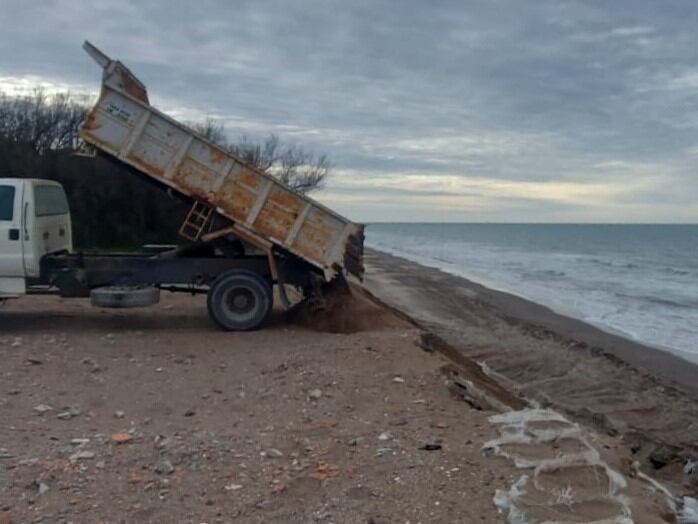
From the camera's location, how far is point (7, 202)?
1117cm

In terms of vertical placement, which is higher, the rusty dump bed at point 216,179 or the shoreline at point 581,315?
the rusty dump bed at point 216,179

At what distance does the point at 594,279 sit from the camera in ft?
128

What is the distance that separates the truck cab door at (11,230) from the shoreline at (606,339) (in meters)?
10.3

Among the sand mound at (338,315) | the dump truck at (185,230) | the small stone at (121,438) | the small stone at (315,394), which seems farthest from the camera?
the sand mound at (338,315)

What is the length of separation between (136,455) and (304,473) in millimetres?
1385

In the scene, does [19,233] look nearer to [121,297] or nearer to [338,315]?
[121,297]

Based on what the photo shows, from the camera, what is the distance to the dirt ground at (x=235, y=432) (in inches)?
208

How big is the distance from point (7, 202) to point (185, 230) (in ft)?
8.21

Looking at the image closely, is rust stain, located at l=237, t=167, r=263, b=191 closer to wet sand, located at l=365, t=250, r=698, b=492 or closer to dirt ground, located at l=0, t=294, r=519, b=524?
dirt ground, located at l=0, t=294, r=519, b=524

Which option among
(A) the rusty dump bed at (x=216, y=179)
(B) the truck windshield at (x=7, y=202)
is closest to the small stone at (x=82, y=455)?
(A) the rusty dump bed at (x=216, y=179)

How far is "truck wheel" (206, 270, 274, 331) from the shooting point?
1198 cm

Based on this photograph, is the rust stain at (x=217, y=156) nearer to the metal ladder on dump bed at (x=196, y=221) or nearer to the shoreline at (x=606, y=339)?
the metal ladder on dump bed at (x=196, y=221)

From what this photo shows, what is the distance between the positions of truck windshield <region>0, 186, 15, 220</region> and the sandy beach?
67.8 inches

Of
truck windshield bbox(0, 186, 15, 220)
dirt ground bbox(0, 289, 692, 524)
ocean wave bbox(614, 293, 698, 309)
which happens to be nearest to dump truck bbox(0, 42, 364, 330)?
truck windshield bbox(0, 186, 15, 220)
